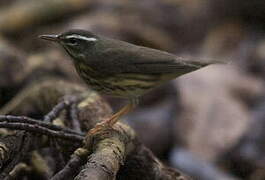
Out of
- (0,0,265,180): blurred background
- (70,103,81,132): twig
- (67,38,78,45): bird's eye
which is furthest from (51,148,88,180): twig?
(0,0,265,180): blurred background

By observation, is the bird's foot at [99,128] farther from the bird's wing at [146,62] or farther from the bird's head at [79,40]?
the bird's head at [79,40]

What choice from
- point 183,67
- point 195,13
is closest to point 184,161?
point 183,67

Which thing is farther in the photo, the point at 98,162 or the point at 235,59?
the point at 235,59

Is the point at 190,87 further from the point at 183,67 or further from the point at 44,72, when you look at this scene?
the point at 183,67

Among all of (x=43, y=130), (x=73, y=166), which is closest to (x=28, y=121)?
(x=43, y=130)

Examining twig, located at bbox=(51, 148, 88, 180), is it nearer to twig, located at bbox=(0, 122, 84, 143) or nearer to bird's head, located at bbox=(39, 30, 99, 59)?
twig, located at bbox=(0, 122, 84, 143)

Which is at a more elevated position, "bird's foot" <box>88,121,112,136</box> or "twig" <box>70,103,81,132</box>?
"bird's foot" <box>88,121,112,136</box>
